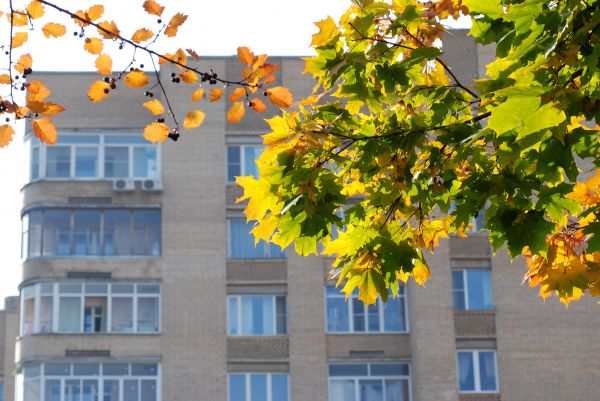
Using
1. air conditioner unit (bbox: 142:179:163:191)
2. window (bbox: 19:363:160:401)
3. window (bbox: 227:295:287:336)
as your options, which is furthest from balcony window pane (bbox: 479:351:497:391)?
air conditioner unit (bbox: 142:179:163:191)

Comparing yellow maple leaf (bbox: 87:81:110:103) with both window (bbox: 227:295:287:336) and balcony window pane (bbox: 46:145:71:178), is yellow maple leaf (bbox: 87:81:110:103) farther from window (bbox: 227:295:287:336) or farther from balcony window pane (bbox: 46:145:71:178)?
balcony window pane (bbox: 46:145:71:178)

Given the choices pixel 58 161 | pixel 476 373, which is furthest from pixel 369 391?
pixel 58 161

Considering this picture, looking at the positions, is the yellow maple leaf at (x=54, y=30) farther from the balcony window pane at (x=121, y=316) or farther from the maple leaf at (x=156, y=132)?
the balcony window pane at (x=121, y=316)

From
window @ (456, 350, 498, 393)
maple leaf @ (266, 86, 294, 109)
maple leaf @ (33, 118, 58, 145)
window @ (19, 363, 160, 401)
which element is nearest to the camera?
maple leaf @ (33, 118, 58, 145)

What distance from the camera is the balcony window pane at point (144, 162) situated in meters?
37.2

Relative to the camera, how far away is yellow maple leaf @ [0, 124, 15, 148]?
20.8ft

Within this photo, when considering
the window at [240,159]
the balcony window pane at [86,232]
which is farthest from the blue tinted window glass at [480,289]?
the balcony window pane at [86,232]

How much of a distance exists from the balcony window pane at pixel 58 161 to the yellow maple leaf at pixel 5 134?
102 ft

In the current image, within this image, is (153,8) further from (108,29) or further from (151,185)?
(151,185)

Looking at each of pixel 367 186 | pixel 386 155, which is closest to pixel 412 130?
pixel 386 155

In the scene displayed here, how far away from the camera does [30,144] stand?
38.0 m

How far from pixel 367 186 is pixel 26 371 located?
29.3 m

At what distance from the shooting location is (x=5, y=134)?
6.39 meters

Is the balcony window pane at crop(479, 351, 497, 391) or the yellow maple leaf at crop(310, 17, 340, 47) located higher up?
the balcony window pane at crop(479, 351, 497, 391)
